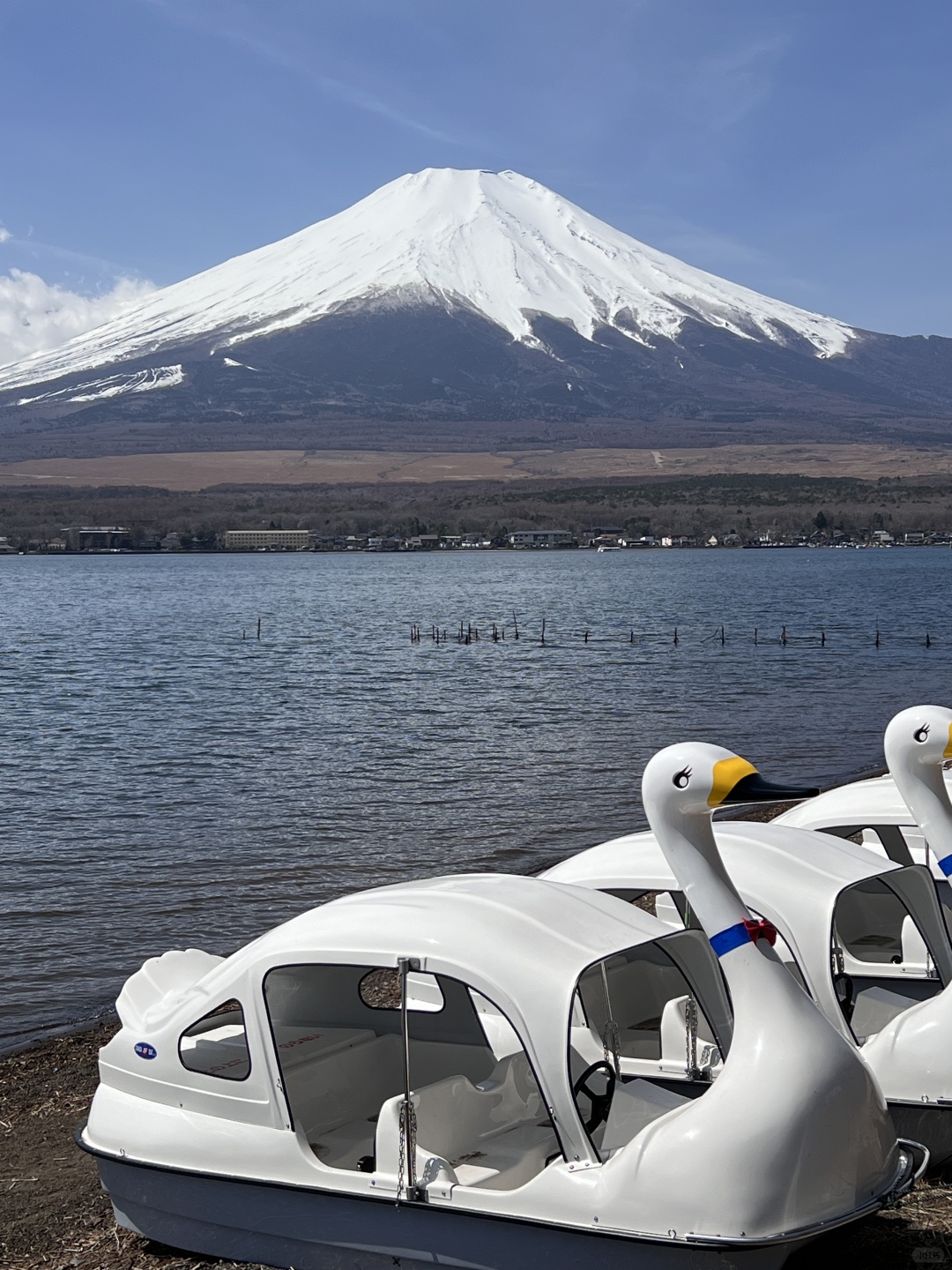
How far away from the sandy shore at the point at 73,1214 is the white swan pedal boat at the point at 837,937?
54 cm

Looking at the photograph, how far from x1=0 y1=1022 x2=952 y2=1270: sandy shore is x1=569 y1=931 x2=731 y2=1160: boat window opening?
3.49ft

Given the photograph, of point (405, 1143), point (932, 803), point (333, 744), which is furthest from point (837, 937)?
point (333, 744)

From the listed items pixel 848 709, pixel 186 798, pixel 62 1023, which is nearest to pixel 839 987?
pixel 62 1023

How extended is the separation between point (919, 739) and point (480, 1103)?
10.7ft

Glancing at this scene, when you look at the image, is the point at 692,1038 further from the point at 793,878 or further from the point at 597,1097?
the point at 793,878

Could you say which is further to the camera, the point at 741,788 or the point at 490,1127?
the point at 490,1127

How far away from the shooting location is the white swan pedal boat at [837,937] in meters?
7.17

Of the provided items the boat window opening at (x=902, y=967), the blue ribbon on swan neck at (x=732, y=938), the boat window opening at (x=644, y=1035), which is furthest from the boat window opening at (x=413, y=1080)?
the boat window opening at (x=902, y=967)

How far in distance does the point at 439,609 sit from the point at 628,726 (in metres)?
63.9

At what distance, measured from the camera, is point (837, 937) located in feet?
29.5

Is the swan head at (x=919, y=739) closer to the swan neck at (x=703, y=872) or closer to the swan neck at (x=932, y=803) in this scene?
the swan neck at (x=932, y=803)

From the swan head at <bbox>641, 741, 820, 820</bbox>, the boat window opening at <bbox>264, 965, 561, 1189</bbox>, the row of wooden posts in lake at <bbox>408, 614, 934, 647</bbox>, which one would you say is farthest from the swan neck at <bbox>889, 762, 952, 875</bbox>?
the row of wooden posts in lake at <bbox>408, 614, 934, 647</bbox>

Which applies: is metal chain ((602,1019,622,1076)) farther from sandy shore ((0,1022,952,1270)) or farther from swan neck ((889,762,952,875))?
swan neck ((889,762,952,875))

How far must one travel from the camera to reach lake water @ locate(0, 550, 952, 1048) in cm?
1753
